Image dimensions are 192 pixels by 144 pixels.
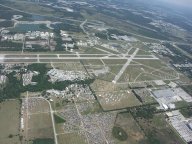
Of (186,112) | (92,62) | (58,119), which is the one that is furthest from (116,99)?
(92,62)

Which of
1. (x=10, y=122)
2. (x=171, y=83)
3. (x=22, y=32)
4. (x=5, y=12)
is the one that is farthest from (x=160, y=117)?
(x=5, y=12)

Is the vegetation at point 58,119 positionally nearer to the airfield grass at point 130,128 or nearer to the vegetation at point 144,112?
the airfield grass at point 130,128

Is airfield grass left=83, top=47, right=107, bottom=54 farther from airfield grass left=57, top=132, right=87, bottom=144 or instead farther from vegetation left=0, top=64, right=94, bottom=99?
airfield grass left=57, top=132, right=87, bottom=144

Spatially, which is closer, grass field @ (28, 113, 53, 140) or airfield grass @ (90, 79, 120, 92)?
grass field @ (28, 113, 53, 140)

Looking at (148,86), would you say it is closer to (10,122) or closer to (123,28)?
(10,122)

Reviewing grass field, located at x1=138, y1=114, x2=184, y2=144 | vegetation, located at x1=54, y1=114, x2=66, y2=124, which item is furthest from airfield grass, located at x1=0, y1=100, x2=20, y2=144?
grass field, located at x1=138, y1=114, x2=184, y2=144

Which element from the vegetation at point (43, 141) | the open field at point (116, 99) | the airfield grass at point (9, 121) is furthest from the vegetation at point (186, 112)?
the airfield grass at point (9, 121)

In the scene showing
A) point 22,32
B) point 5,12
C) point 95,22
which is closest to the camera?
point 22,32
